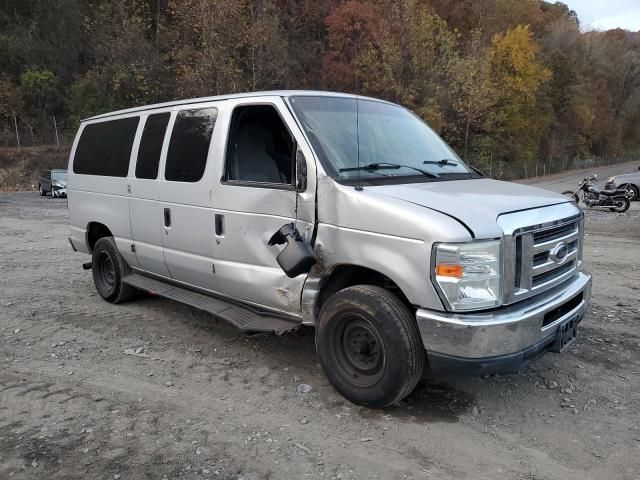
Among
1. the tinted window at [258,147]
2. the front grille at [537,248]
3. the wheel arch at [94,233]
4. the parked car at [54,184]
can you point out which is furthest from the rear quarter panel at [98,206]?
the parked car at [54,184]

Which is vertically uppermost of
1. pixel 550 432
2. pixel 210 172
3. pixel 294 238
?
pixel 210 172

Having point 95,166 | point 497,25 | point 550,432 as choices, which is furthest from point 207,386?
point 497,25

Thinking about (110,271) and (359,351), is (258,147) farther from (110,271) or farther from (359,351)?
(110,271)

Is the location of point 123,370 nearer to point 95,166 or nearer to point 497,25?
point 95,166

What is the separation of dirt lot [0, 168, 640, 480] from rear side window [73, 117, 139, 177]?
171cm

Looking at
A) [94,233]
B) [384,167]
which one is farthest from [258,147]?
[94,233]

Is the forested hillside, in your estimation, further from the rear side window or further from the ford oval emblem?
the ford oval emblem

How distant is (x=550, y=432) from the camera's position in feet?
11.2

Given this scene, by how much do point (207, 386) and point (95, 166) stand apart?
3415 millimetres

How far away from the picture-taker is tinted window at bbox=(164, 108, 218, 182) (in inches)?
182

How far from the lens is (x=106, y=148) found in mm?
6031

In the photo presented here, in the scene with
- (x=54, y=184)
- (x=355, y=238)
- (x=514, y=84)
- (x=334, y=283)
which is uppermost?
(x=514, y=84)

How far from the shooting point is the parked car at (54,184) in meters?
24.0

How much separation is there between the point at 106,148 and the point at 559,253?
4.89 meters
